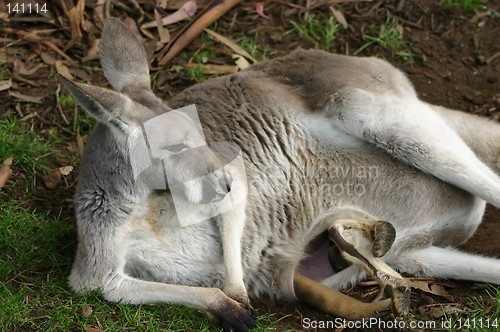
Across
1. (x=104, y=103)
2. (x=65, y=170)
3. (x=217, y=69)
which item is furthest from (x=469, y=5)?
(x=104, y=103)

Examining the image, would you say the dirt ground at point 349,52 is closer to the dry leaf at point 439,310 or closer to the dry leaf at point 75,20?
the dry leaf at point 75,20

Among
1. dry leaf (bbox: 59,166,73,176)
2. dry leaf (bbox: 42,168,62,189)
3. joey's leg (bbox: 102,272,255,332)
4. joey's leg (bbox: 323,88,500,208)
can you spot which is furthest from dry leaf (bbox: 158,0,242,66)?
joey's leg (bbox: 102,272,255,332)

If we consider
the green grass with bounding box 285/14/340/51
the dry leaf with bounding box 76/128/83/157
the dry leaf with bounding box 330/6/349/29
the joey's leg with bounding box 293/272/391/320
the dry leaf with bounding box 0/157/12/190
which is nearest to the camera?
the joey's leg with bounding box 293/272/391/320

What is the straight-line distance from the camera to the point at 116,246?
13.4 ft

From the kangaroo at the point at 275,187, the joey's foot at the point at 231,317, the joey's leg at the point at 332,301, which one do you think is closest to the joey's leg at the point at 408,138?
the kangaroo at the point at 275,187

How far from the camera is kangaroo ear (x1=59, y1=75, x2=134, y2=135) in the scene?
3.84 m

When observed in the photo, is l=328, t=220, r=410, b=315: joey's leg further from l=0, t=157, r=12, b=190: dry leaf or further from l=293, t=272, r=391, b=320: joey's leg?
l=0, t=157, r=12, b=190: dry leaf

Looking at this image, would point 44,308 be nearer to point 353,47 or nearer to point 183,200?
point 183,200

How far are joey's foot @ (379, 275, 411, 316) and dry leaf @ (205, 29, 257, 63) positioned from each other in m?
2.58

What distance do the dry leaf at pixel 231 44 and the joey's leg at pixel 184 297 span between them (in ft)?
8.55

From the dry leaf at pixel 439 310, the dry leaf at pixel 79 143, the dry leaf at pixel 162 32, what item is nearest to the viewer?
the dry leaf at pixel 439 310

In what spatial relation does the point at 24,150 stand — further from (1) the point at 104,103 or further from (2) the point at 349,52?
(2) the point at 349,52

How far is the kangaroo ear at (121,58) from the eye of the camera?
15.0ft

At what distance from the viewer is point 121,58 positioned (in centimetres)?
461
